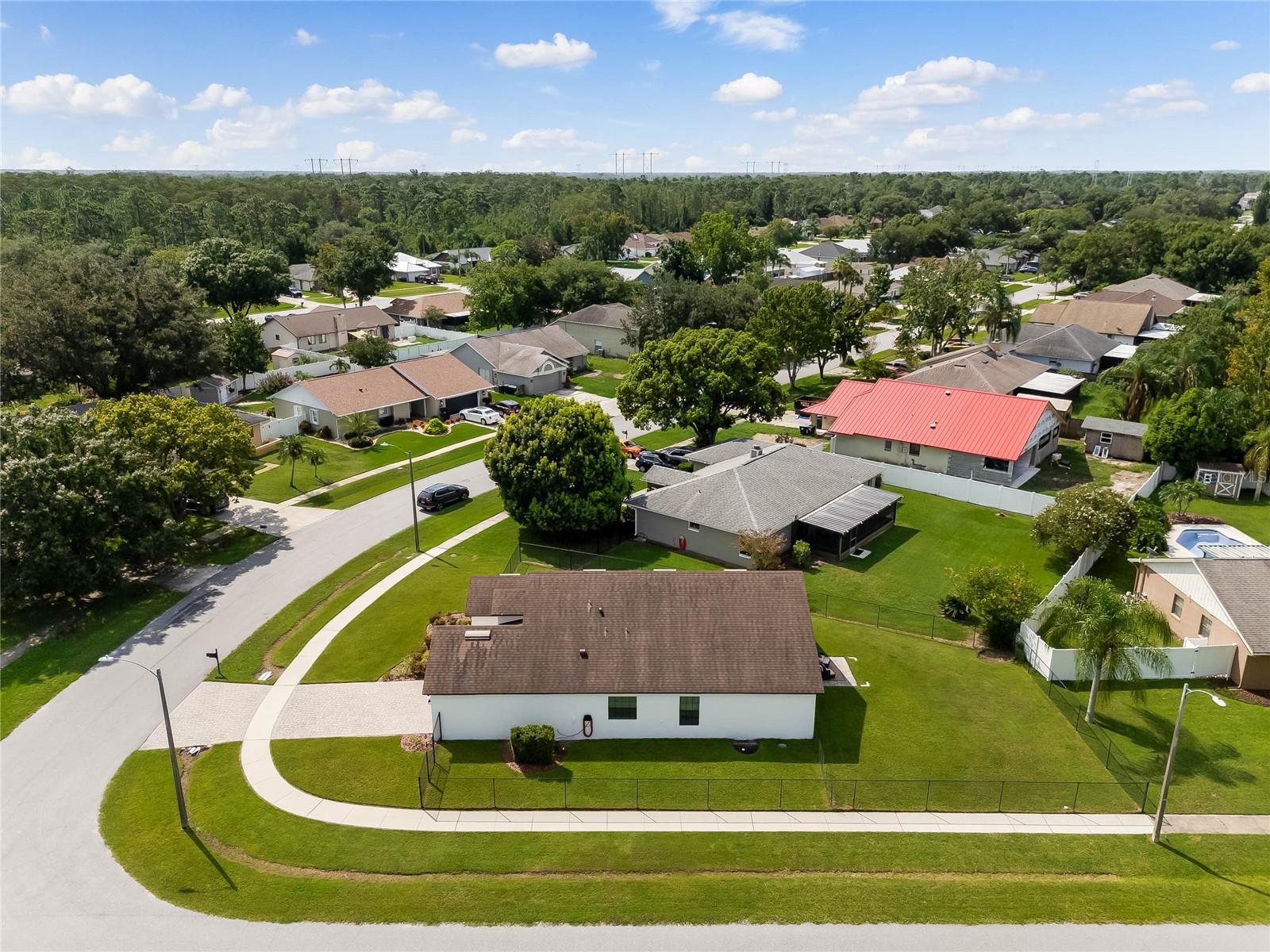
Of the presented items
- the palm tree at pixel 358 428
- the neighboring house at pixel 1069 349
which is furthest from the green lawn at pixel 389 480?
the neighboring house at pixel 1069 349

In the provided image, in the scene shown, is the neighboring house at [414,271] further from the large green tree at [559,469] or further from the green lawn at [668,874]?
the green lawn at [668,874]

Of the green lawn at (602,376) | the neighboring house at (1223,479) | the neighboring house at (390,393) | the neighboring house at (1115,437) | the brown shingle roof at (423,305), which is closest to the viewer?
the neighboring house at (1223,479)

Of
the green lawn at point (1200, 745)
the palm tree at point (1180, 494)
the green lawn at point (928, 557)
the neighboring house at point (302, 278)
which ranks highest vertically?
the neighboring house at point (302, 278)

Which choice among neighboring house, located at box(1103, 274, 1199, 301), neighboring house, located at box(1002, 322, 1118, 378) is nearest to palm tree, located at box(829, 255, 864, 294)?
→ neighboring house, located at box(1103, 274, 1199, 301)

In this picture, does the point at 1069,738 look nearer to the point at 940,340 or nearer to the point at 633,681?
the point at 633,681

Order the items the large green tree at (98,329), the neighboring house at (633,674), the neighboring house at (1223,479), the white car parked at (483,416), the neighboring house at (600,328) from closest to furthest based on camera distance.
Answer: the neighboring house at (633,674) → the neighboring house at (1223,479) → the large green tree at (98,329) → the white car parked at (483,416) → the neighboring house at (600,328)

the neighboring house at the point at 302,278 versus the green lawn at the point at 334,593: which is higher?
the neighboring house at the point at 302,278

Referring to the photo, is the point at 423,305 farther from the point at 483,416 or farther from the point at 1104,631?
the point at 1104,631
